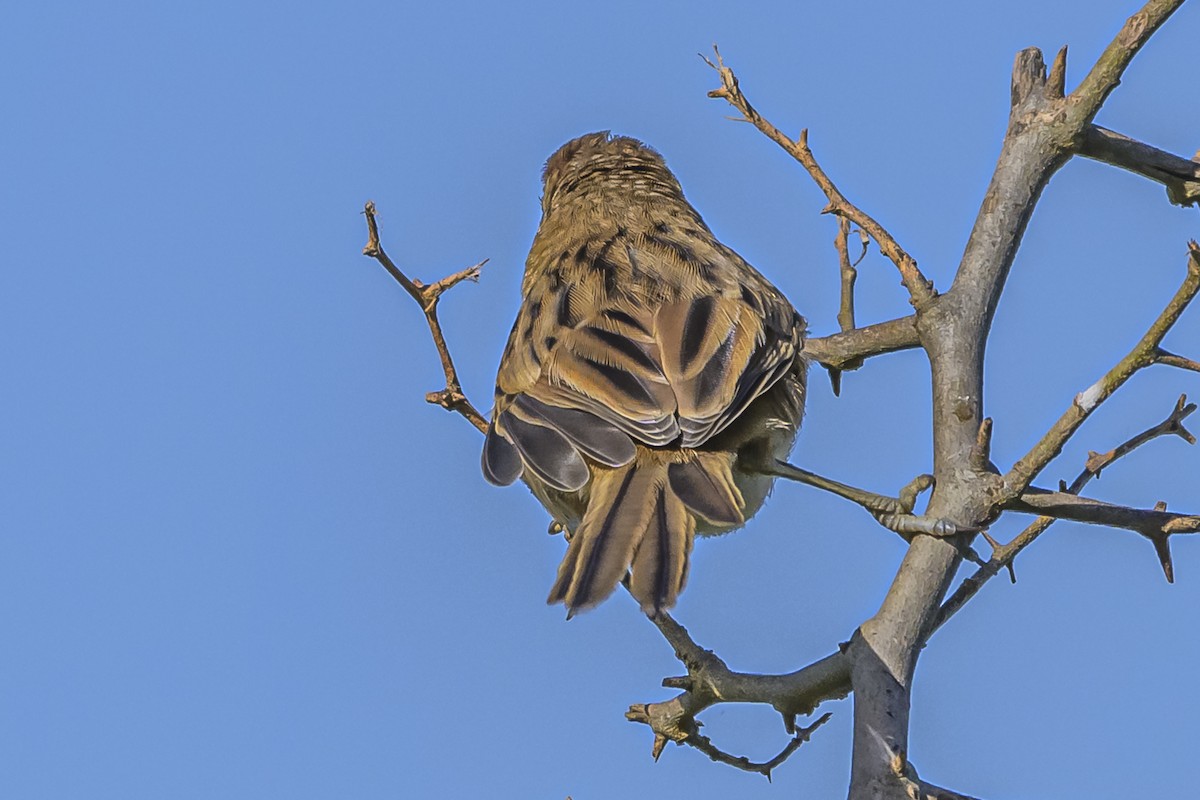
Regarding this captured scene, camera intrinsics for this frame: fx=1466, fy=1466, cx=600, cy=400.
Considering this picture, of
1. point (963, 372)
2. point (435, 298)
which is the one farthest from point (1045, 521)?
point (435, 298)

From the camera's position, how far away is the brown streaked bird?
4.97m

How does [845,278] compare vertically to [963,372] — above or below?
above

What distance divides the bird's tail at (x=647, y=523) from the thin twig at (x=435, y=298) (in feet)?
2.04

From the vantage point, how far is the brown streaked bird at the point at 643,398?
16.3 feet

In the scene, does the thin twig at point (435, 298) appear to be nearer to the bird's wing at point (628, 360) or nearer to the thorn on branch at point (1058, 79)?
the bird's wing at point (628, 360)

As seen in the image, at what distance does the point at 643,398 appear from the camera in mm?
5457

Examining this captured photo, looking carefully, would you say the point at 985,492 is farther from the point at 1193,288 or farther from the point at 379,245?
the point at 379,245

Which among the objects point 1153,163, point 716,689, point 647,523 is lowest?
Answer: point 716,689

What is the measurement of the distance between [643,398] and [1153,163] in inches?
76.1

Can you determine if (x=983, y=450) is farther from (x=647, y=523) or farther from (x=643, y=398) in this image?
(x=643, y=398)

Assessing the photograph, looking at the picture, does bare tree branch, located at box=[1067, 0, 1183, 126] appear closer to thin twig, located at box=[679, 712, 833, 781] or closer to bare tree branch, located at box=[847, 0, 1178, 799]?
bare tree branch, located at box=[847, 0, 1178, 799]

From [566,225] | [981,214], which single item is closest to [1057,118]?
[981,214]

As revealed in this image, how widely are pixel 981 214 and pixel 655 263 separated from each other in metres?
2.34

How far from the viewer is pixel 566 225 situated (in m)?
7.56
